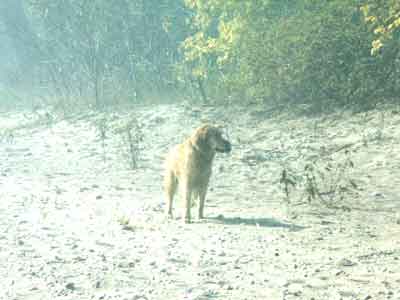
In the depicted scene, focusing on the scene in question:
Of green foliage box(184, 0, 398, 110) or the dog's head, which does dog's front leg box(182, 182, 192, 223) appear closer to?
the dog's head

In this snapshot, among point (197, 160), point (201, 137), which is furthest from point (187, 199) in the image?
point (201, 137)

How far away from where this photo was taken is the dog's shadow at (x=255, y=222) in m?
7.05

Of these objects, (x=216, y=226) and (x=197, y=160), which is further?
(x=197, y=160)

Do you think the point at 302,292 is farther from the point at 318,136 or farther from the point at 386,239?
the point at 318,136

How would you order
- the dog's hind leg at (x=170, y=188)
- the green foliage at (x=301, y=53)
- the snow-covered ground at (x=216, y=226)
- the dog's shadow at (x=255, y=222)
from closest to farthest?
1. the snow-covered ground at (x=216, y=226)
2. the dog's shadow at (x=255, y=222)
3. the dog's hind leg at (x=170, y=188)
4. the green foliage at (x=301, y=53)

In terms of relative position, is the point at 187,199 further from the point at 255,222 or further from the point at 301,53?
the point at 301,53

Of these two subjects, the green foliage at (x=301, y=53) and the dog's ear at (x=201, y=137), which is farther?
the green foliage at (x=301, y=53)

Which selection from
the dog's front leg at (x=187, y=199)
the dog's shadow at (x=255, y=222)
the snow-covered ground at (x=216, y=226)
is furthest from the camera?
the dog's front leg at (x=187, y=199)

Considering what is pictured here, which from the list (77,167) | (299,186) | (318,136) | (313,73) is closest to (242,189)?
(299,186)

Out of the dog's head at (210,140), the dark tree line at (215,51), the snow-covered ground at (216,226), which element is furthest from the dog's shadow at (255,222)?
the dark tree line at (215,51)

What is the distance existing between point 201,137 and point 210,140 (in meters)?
0.12

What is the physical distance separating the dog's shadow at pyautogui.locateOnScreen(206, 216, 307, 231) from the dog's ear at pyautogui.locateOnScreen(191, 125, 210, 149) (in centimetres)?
96

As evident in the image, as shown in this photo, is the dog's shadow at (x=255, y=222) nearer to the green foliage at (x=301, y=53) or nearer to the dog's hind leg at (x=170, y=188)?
the dog's hind leg at (x=170, y=188)

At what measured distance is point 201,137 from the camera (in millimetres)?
7645
